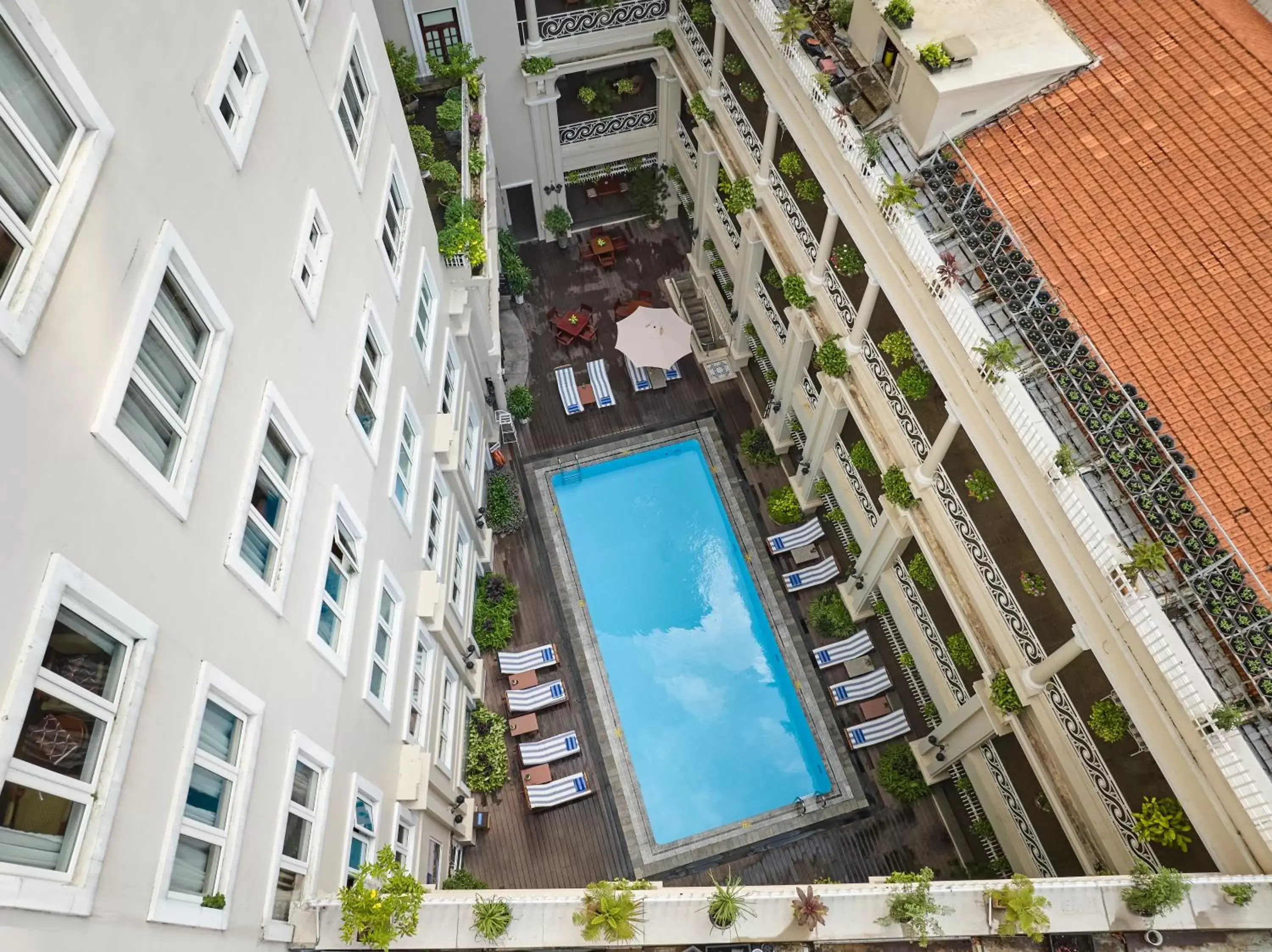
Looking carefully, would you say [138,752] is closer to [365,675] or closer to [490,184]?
[365,675]

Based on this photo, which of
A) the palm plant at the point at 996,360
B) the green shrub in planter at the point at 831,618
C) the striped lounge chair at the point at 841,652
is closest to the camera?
the palm plant at the point at 996,360

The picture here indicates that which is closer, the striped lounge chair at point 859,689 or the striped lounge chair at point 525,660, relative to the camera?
the striped lounge chair at point 859,689

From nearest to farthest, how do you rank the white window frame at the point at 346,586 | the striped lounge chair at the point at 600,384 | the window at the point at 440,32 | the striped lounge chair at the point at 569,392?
the white window frame at the point at 346,586, the window at the point at 440,32, the striped lounge chair at the point at 569,392, the striped lounge chair at the point at 600,384

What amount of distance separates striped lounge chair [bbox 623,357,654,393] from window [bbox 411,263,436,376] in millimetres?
10784

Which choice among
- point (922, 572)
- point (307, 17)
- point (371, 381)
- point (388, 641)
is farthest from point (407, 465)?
point (922, 572)

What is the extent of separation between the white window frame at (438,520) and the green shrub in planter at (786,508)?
36.1 ft

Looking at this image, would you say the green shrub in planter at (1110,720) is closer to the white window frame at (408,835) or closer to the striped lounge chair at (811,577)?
the striped lounge chair at (811,577)

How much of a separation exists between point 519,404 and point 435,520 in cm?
916

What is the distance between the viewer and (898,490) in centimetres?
2003

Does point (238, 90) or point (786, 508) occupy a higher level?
point (786, 508)

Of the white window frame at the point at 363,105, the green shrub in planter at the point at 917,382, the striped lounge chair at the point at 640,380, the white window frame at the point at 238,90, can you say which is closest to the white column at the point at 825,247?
the green shrub in planter at the point at 917,382

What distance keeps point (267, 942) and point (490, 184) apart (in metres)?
24.4

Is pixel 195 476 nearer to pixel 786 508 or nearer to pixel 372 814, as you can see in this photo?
pixel 372 814

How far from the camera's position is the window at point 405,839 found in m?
16.7
